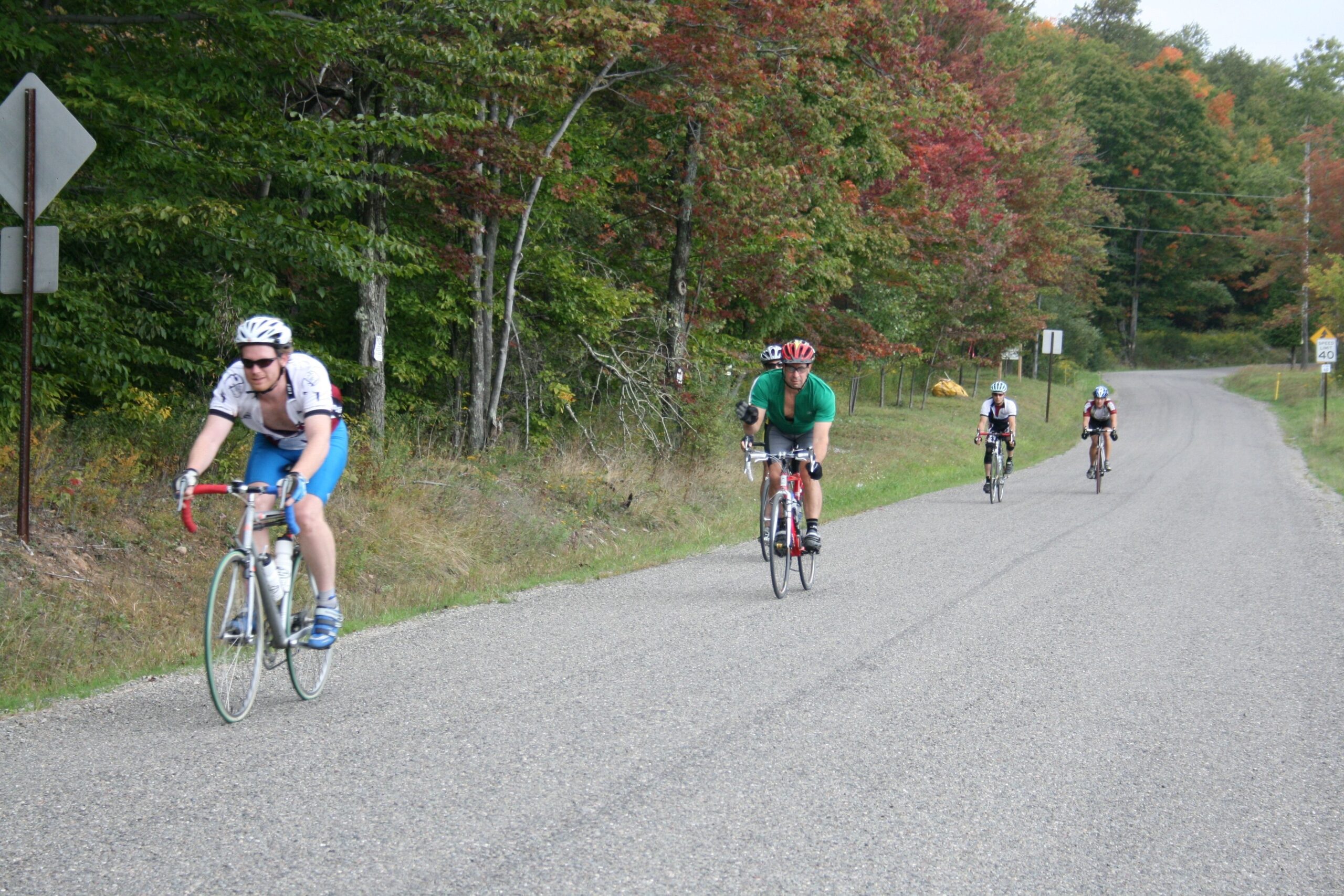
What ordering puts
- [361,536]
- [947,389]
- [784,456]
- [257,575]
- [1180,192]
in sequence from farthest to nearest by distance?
[1180,192] → [947,389] → [361,536] → [784,456] → [257,575]

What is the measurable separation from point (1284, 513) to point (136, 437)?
51.7 ft

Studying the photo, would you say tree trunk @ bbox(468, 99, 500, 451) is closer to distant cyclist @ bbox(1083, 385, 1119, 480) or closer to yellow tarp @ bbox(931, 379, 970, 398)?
distant cyclist @ bbox(1083, 385, 1119, 480)

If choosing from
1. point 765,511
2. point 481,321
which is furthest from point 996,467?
point 765,511

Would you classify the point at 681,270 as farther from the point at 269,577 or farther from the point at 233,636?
the point at 233,636

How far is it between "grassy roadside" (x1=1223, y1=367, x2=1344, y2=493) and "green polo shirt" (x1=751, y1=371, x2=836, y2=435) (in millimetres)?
16021

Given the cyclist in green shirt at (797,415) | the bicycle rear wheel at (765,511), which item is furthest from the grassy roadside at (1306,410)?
the cyclist in green shirt at (797,415)

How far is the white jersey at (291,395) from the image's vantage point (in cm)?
590

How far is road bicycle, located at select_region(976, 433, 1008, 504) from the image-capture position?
63.0ft

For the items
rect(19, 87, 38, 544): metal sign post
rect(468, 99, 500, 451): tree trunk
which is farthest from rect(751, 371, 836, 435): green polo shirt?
rect(468, 99, 500, 451): tree trunk

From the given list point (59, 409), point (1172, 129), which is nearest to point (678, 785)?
point (59, 409)

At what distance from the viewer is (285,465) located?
6.25 meters

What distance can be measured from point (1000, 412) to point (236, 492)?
1620 centimetres

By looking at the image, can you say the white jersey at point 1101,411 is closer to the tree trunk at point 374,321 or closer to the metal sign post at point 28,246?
the tree trunk at point 374,321

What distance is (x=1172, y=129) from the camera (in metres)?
83.3
